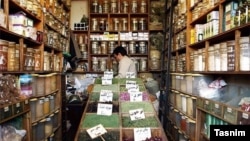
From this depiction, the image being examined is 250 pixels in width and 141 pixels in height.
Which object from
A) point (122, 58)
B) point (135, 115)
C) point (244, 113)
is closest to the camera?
point (244, 113)

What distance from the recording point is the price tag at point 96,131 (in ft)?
8.23

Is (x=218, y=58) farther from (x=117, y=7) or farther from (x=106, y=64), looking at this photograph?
(x=117, y=7)

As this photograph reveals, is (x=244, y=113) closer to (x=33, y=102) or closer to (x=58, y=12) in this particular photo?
(x=33, y=102)

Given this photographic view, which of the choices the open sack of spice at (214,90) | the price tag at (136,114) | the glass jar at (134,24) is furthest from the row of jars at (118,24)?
the price tag at (136,114)

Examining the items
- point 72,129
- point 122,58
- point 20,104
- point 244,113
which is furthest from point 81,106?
point 244,113

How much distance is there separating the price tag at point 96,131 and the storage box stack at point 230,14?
1494 millimetres

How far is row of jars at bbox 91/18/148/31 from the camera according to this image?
23.9 ft

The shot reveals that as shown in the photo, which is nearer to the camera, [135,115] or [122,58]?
[135,115]

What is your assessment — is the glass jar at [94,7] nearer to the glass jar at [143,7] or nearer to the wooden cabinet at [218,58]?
the glass jar at [143,7]

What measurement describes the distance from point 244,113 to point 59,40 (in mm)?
4332

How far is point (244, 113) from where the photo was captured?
2.14 metres

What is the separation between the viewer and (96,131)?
2.54m

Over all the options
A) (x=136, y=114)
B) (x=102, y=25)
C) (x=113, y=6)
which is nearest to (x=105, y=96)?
(x=136, y=114)

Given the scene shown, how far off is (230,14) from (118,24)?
4671mm
